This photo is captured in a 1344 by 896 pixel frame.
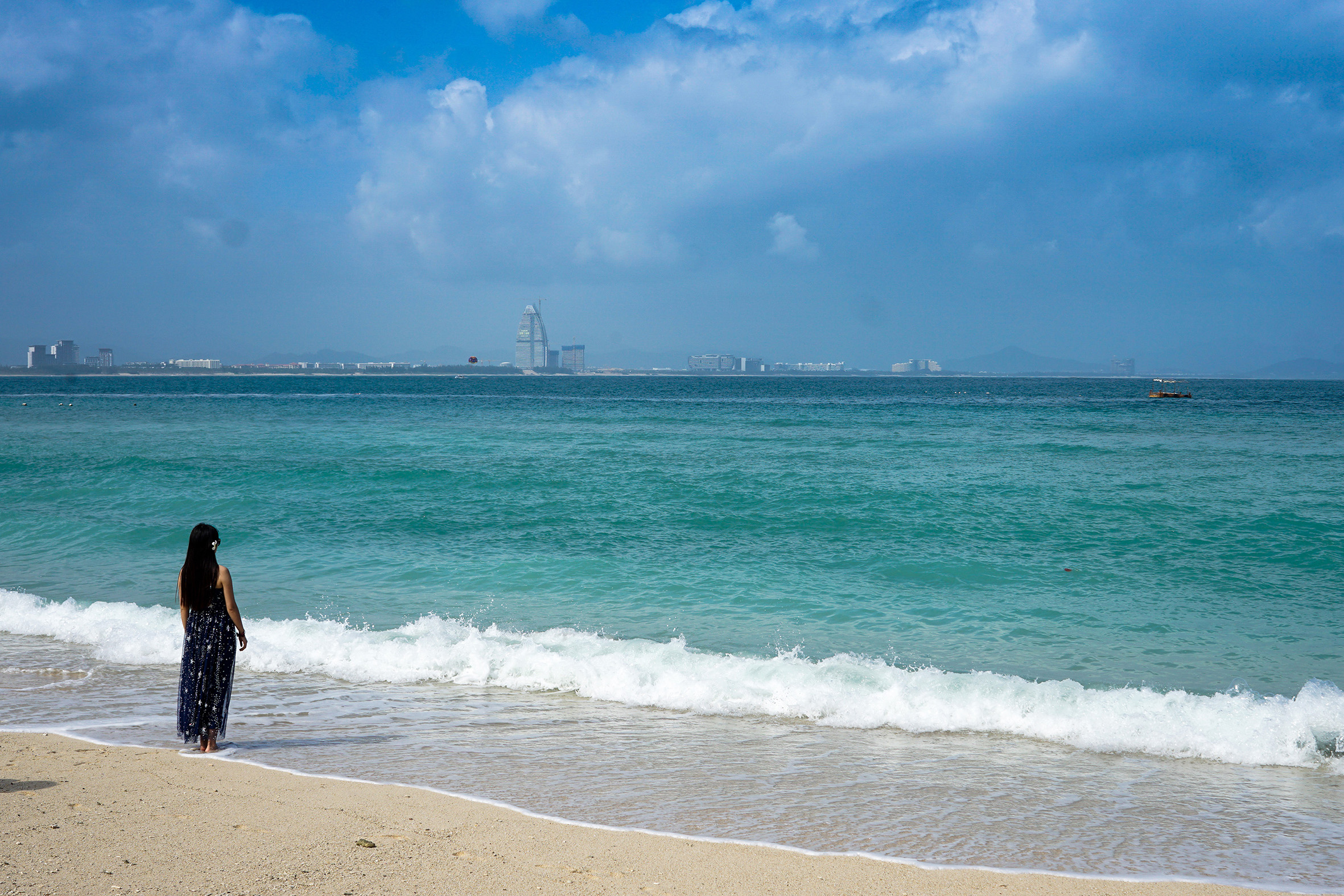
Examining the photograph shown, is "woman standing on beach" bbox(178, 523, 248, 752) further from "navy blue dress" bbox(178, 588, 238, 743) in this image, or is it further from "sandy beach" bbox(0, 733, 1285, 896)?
"sandy beach" bbox(0, 733, 1285, 896)

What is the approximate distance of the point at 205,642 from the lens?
611 centimetres

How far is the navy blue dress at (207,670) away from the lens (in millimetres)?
6105

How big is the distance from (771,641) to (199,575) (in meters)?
6.12

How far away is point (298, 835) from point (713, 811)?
247 centimetres

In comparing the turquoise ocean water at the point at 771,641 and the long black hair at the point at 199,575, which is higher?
the long black hair at the point at 199,575

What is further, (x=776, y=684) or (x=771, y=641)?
(x=771, y=641)

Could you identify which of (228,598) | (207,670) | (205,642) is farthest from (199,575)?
(207,670)

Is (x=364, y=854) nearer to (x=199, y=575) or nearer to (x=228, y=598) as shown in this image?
(x=228, y=598)

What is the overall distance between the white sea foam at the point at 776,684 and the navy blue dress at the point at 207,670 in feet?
7.73

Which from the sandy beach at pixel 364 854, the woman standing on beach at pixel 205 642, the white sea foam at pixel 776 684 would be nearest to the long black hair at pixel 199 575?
the woman standing on beach at pixel 205 642

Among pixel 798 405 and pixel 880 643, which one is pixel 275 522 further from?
pixel 798 405

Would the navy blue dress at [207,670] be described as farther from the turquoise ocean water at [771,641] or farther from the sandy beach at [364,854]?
the sandy beach at [364,854]

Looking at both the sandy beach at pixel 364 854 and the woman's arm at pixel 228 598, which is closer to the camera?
the sandy beach at pixel 364 854

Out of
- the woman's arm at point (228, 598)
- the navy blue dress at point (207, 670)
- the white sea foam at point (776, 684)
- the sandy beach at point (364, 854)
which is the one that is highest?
the woman's arm at point (228, 598)
